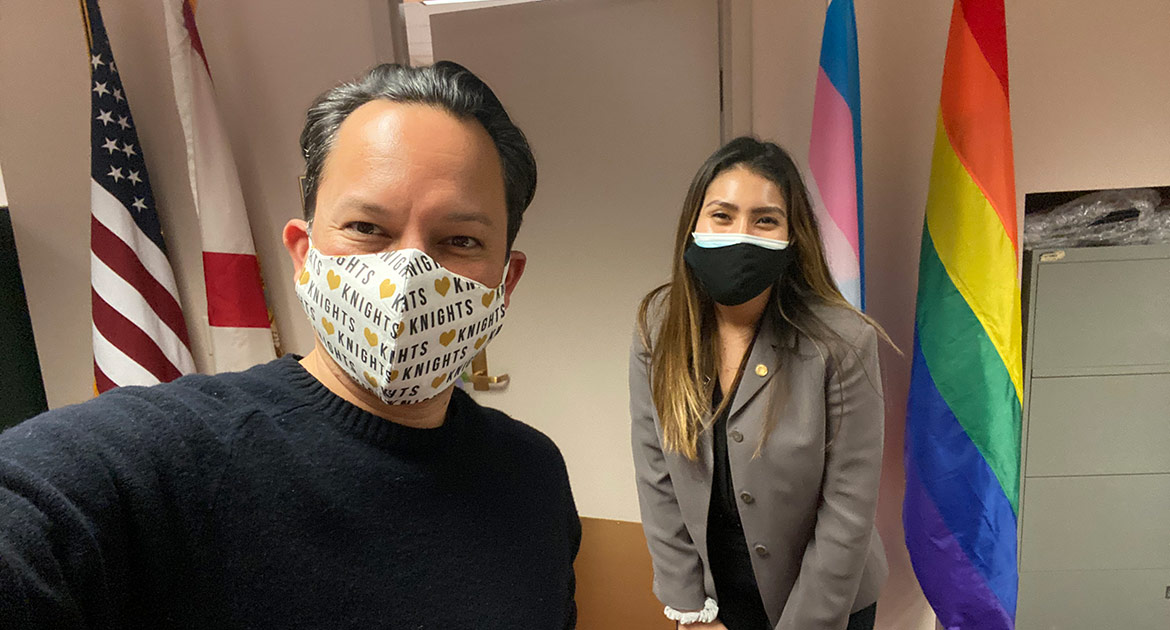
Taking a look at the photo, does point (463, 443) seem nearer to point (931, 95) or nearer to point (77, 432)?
point (77, 432)

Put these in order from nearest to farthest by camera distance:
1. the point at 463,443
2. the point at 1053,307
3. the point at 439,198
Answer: the point at 439,198
the point at 463,443
the point at 1053,307

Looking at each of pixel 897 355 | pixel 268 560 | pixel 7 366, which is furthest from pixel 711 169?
pixel 7 366

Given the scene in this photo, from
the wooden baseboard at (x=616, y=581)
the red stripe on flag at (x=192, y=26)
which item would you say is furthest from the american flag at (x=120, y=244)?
the wooden baseboard at (x=616, y=581)

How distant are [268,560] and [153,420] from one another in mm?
174

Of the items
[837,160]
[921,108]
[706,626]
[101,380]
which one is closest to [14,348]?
[101,380]

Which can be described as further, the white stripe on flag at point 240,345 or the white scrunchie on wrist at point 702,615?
the white stripe on flag at point 240,345

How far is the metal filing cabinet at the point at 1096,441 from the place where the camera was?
1741 mm

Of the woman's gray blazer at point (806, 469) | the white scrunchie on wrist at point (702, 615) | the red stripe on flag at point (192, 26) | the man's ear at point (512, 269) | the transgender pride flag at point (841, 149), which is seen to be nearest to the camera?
the man's ear at point (512, 269)

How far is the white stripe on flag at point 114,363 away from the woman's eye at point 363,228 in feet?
5.87

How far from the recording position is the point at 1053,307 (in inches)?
69.3

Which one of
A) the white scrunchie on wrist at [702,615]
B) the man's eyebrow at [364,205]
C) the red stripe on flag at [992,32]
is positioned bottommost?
the white scrunchie on wrist at [702,615]

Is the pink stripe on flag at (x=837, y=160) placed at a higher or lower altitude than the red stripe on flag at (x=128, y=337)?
higher

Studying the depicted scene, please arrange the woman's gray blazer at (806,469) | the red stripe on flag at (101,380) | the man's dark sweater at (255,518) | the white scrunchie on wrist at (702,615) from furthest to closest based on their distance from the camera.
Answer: the red stripe on flag at (101,380) < the white scrunchie on wrist at (702,615) < the woman's gray blazer at (806,469) < the man's dark sweater at (255,518)

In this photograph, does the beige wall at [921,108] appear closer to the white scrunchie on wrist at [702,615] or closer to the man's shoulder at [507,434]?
the white scrunchie on wrist at [702,615]
